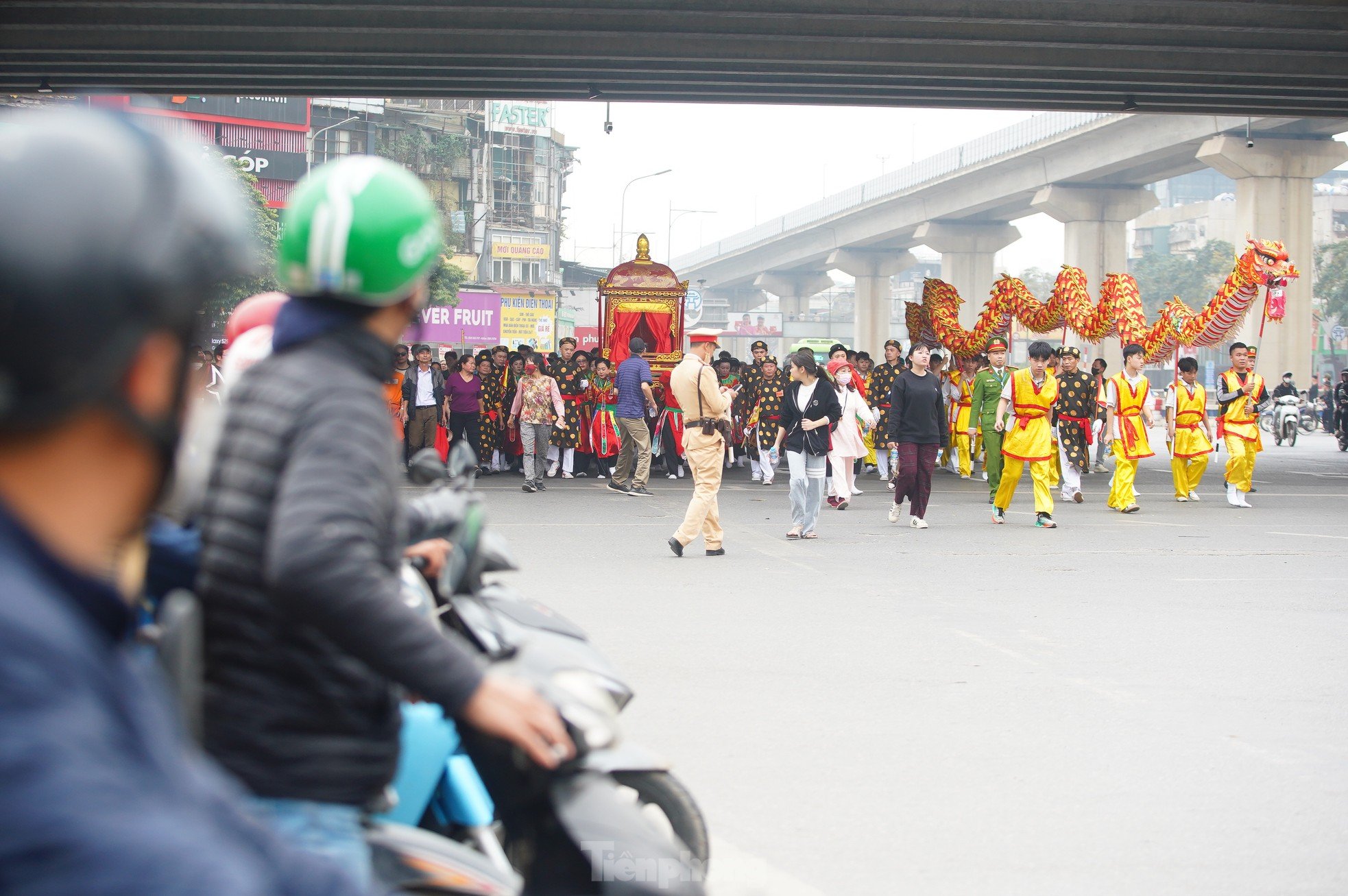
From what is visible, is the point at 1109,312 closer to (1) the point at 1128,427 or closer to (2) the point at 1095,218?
(1) the point at 1128,427

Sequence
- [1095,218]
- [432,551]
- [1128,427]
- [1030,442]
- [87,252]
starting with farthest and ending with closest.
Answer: [1095,218] → [1128,427] → [1030,442] → [432,551] → [87,252]

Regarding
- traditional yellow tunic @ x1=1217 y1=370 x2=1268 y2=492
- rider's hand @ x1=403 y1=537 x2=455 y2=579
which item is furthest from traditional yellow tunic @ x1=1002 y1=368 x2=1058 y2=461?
rider's hand @ x1=403 y1=537 x2=455 y2=579

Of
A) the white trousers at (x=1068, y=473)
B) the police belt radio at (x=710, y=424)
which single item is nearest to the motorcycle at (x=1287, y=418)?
the white trousers at (x=1068, y=473)

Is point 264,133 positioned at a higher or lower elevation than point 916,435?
higher

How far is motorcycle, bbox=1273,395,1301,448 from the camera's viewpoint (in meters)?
33.4

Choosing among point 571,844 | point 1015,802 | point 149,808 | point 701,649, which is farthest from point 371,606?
point 701,649

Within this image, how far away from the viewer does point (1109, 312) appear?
68.5 feet


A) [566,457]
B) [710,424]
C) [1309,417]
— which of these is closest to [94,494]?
[710,424]

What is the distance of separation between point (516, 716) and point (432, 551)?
95 cm

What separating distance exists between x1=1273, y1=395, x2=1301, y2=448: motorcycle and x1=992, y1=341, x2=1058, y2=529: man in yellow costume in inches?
848

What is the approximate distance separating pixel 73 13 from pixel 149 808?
52.1 ft

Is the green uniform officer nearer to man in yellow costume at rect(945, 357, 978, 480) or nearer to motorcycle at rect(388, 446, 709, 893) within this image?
man in yellow costume at rect(945, 357, 978, 480)

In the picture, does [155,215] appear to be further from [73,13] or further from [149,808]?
[73,13]

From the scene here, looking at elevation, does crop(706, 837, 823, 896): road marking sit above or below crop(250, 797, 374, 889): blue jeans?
below
